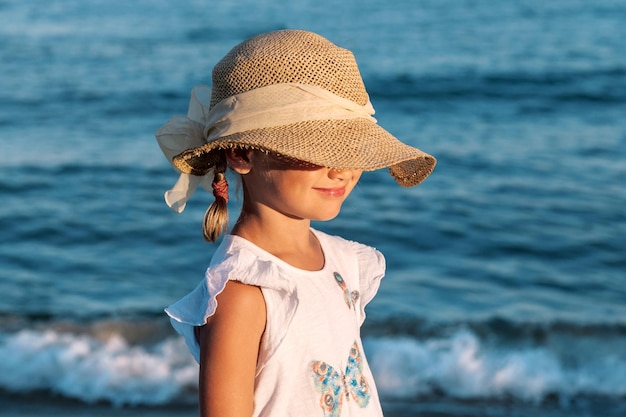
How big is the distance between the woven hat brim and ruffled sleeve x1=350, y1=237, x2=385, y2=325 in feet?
1.36

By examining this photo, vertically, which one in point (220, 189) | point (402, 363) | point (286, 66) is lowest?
point (402, 363)

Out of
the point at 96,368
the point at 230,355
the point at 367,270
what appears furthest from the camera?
the point at 96,368

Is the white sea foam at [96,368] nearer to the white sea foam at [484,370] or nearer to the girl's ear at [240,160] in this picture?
the white sea foam at [484,370]

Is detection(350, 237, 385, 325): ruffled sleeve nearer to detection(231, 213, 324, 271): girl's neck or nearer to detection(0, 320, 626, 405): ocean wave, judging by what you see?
detection(231, 213, 324, 271): girl's neck

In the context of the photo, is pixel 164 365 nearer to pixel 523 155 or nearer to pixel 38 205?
pixel 38 205

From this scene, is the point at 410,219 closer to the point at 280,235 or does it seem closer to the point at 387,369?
the point at 387,369

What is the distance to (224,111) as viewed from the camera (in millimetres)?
2021

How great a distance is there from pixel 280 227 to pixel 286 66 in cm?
37

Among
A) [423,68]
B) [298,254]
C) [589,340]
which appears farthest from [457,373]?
[423,68]

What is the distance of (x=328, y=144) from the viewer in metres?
1.97

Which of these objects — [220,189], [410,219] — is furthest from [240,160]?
[410,219]

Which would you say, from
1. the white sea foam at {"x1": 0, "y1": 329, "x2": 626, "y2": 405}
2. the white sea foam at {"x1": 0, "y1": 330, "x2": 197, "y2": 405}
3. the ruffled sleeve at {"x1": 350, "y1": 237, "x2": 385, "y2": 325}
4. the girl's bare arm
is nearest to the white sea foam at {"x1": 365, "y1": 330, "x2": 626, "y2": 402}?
the white sea foam at {"x1": 0, "y1": 329, "x2": 626, "y2": 405}

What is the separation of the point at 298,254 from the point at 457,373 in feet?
10.2

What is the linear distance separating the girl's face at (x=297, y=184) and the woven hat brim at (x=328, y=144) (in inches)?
2.8
